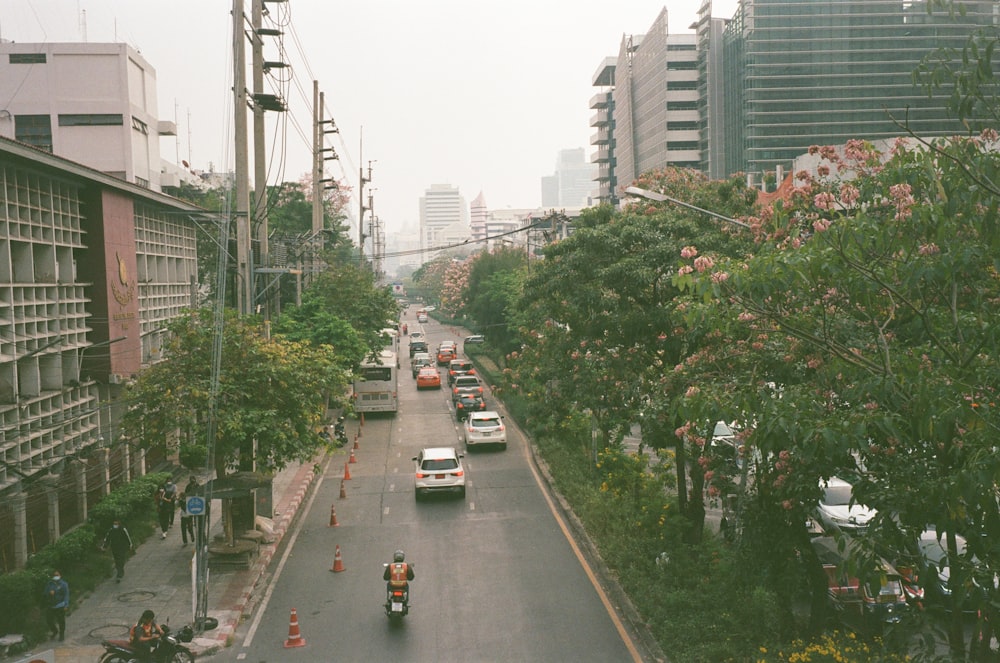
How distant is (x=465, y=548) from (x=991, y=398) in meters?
14.4

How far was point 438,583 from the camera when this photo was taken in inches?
679

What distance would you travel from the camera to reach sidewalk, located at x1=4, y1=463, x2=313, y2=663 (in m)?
14.0

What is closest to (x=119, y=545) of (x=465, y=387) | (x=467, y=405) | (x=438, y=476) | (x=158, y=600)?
(x=158, y=600)

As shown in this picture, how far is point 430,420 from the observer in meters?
40.2

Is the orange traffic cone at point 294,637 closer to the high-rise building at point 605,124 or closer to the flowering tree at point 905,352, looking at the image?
the flowering tree at point 905,352

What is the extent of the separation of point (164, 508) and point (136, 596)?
4205 millimetres

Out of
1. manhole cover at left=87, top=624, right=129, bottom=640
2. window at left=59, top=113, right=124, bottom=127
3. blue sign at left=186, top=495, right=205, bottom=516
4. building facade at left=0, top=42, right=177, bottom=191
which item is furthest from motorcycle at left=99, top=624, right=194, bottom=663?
window at left=59, top=113, right=124, bottom=127

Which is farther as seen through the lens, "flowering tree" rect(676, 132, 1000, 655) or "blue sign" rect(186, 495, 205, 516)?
"blue sign" rect(186, 495, 205, 516)

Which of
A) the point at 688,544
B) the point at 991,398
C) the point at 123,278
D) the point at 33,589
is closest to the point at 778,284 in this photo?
the point at 991,398

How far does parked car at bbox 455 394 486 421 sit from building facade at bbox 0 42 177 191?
21311 mm

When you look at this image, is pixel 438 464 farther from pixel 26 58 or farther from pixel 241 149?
pixel 26 58

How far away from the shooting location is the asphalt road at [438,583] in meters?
13.9

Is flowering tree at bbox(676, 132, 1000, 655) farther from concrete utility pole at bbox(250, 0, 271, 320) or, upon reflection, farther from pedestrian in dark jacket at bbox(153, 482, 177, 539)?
pedestrian in dark jacket at bbox(153, 482, 177, 539)

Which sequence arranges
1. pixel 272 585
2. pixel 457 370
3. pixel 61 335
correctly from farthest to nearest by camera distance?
pixel 457 370, pixel 61 335, pixel 272 585
